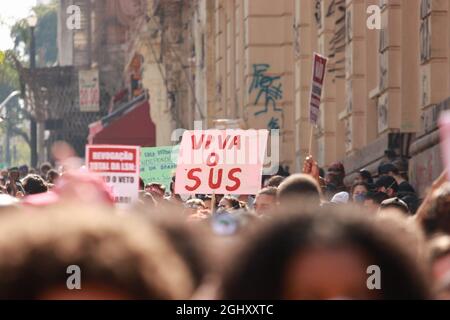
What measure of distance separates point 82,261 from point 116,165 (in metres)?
10.0

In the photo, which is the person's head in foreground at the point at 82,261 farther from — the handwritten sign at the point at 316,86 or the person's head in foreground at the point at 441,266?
the handwritten sign at the point at 316,86

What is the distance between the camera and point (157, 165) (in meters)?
19.3

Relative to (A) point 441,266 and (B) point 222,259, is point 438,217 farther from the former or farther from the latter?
(B) point 222,259

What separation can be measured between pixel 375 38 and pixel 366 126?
1.15 meters

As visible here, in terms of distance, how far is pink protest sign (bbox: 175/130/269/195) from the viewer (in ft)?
47.0

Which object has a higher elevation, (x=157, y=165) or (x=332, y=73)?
(x=332, y=73)

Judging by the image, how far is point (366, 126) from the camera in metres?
22.2

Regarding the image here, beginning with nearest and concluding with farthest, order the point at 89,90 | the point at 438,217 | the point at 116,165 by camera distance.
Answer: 1. the point at 438,217
2. the point at 116,165
3. the point at 89,90

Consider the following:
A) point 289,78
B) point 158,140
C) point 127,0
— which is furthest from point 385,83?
point 127,0

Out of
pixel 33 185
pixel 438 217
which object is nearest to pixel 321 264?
pixel 438 217

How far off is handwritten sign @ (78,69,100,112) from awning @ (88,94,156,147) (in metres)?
13.7

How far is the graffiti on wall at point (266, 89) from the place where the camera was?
30.0 m

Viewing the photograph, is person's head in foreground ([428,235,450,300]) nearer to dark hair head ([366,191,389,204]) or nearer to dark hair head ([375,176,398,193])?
dark hair head ([366,191,389,204])

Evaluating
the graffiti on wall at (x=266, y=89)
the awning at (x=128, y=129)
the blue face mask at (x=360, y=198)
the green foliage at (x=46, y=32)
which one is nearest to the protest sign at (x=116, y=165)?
the blue face mask at (x=360, y=198)
